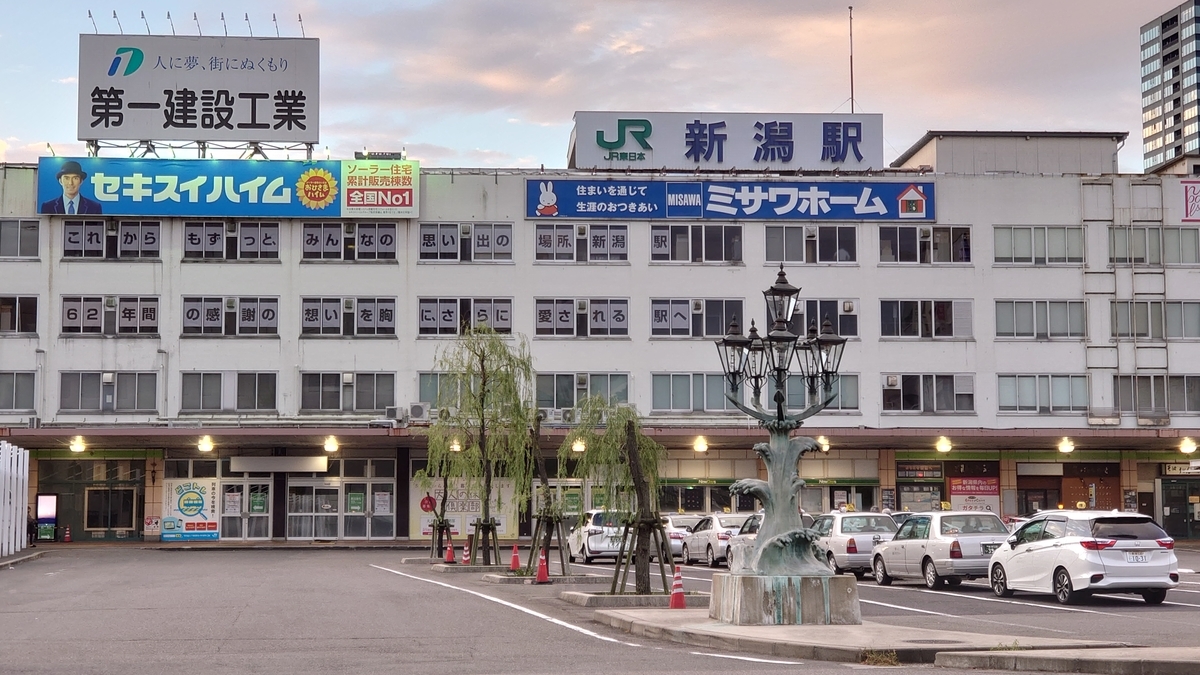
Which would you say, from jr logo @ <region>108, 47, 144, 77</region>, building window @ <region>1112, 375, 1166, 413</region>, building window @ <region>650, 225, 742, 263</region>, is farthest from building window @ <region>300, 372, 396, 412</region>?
building window @ <region>1112, 375, 1166, 413</region>

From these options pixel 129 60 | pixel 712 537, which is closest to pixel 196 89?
pixel 129 60

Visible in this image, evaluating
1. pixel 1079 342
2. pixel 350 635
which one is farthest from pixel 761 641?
pixel 1079 342

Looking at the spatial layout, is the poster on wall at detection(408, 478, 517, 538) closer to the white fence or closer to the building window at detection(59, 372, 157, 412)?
the building window at detection(59, 372, 157, 412)

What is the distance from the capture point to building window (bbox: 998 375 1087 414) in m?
56.5

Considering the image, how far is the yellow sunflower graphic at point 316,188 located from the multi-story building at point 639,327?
2.94ft

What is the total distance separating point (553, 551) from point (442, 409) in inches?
425

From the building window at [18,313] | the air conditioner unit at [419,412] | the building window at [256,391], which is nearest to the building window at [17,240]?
the building window at [18,313]

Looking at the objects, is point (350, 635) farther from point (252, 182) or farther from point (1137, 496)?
point (1137, 496)

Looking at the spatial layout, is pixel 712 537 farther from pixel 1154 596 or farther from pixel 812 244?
pixel 812 244

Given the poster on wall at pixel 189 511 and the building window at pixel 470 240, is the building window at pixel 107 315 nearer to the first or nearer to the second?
the poster on wall at pixel 189 511

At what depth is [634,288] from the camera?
56.2 meters

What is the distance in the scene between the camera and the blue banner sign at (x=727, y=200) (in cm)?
5591

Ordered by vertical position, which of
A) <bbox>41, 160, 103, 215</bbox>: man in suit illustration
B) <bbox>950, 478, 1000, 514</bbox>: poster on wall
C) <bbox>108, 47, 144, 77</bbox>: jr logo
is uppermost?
<bbox>108, 47, 144, 77</bbox>: jr logo

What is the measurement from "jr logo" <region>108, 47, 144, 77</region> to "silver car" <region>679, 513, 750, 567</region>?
28.7 metres
